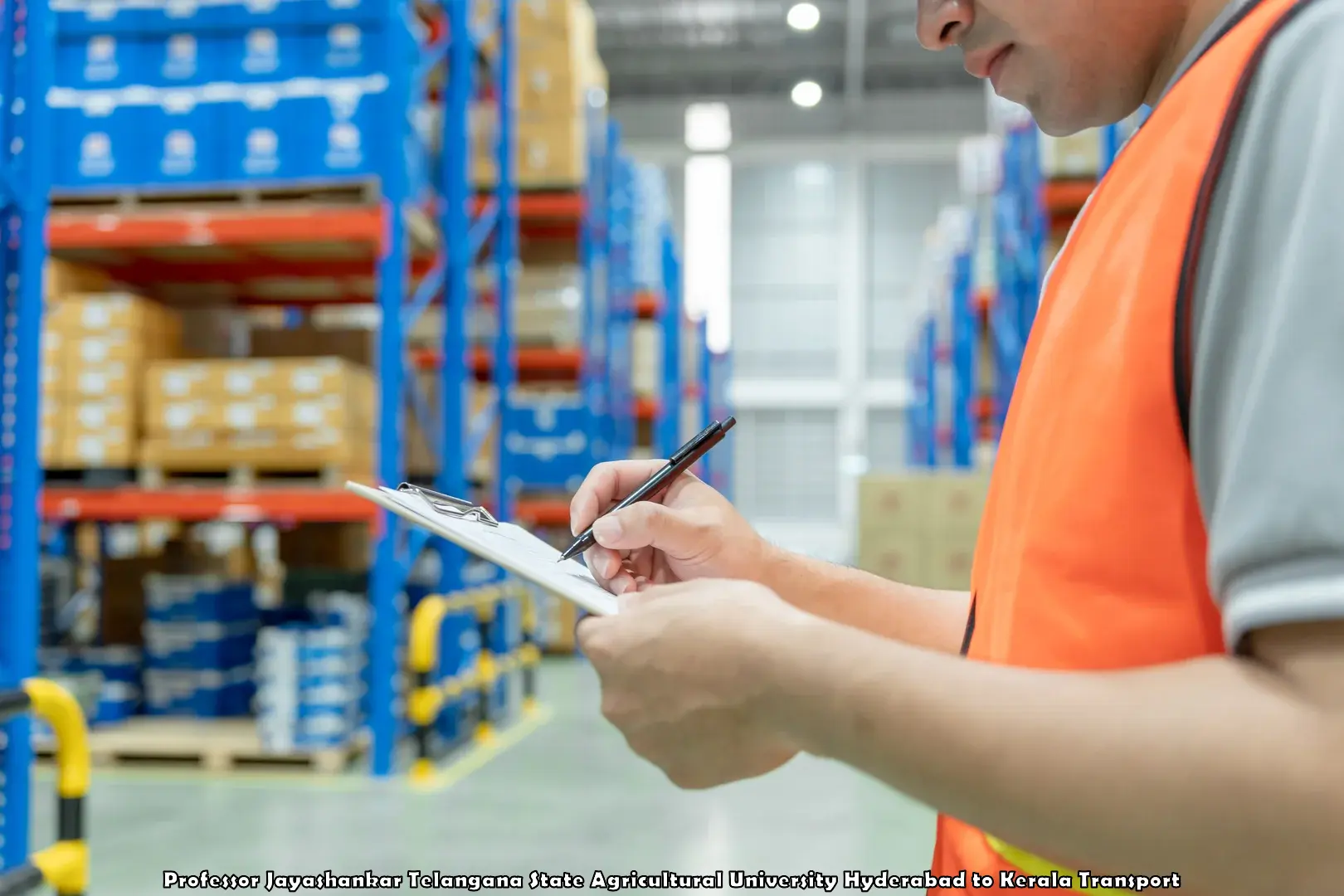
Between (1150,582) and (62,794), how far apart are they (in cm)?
252

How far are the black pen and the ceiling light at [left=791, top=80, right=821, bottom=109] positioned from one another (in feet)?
69.4

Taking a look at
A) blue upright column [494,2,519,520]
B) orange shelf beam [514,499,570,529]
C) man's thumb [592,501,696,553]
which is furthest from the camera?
orange shelf beam [514,499,570,529]

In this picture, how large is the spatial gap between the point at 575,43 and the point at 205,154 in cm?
367

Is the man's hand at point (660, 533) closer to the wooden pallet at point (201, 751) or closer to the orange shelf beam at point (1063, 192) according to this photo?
the wooden pallet at point (201, 751)

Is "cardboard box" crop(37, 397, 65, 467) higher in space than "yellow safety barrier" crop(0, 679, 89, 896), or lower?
higher

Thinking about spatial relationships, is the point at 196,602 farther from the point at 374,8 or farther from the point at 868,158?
the point at 868,158

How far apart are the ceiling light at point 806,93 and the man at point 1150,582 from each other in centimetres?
2146

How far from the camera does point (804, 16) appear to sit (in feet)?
61.9

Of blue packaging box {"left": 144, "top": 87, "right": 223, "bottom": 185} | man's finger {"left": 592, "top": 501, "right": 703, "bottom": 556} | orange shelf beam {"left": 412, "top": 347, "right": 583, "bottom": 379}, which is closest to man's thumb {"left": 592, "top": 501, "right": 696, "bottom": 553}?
man's finger {"left": 592, "top": 501, "right": 703, "bottom": 556}

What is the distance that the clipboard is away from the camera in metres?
0.83

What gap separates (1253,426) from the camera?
49cm

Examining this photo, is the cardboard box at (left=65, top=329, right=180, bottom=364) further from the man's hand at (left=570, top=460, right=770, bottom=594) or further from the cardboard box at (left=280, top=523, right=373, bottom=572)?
the man's hand at (left=570, top=460, right=770, bottom=594)

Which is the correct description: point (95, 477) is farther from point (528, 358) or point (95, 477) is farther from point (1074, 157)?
point (1074, 157)

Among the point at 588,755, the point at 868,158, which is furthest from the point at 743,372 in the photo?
the point at 588,755
